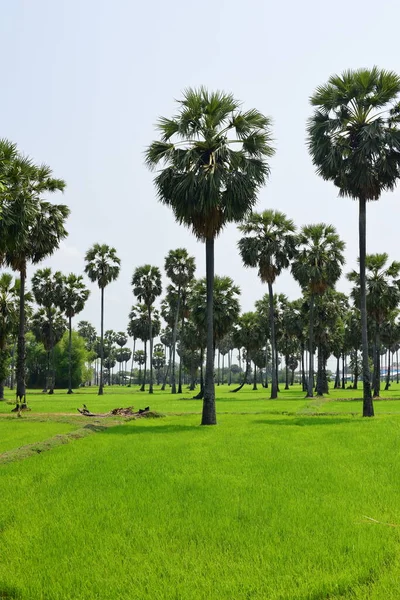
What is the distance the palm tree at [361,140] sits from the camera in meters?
24.9

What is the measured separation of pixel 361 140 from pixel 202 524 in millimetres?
21745

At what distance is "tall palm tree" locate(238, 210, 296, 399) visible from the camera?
46938 mm

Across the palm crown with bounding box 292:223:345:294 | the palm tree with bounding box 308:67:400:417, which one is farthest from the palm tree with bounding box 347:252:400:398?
the palm tree with bounding box 308:67:400:417

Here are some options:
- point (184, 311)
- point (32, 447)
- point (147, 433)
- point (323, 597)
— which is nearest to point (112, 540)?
point (323, 597)

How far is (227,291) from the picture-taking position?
178 ft

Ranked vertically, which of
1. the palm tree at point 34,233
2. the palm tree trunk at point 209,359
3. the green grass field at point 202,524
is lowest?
the green grass field at point 202,524

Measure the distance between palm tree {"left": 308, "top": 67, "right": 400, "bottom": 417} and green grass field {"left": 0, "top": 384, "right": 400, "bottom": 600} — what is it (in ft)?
47.9

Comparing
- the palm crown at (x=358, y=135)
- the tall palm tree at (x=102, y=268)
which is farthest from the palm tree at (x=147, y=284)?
the palm crown at (x=358, y=135)

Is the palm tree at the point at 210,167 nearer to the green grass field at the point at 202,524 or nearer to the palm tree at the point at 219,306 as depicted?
the green grass field at the point at 202,524

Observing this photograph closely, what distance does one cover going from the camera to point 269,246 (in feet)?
154

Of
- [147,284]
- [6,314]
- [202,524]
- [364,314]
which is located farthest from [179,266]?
[202,524]

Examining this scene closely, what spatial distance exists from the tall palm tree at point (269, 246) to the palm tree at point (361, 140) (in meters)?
19.9

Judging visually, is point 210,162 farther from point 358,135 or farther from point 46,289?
point 46,289

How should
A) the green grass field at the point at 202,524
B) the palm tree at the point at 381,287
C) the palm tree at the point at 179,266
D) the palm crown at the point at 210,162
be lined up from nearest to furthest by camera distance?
the green grass field at the point at 202,524 → the palm crown at the point at 210,162 → the palm tree at the point at 381,287 → the palm tree at the point at 179,266
